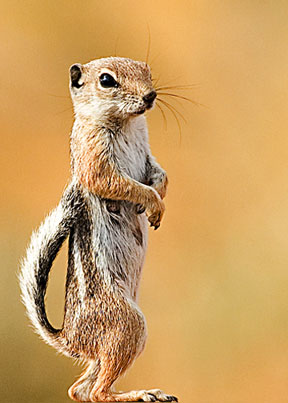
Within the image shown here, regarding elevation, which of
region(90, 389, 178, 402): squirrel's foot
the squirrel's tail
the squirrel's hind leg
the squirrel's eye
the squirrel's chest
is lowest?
region(90, 389, 178, 402): squirrel's foot

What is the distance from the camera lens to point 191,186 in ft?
7.06

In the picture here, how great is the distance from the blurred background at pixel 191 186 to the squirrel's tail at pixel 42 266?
379 millimetres

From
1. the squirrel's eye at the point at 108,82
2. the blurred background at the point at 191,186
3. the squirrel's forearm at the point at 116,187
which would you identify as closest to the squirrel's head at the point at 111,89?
the squirrel's eye at the point at 108,82

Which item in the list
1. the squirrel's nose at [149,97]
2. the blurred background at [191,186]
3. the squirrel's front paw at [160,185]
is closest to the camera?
the squirrel's nose at [149,97]

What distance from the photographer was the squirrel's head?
1.54 metres

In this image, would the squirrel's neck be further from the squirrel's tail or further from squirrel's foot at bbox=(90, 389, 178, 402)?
squirrel's foot at bbox=(90, 389, 178, 402)

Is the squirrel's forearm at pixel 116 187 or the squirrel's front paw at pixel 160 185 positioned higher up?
the squirrel's front paw at pixel 160 185

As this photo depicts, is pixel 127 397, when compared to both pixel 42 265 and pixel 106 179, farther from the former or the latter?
pixel 106 179

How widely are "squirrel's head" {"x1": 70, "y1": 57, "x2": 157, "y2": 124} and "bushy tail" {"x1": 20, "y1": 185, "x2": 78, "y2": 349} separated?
0.72ft

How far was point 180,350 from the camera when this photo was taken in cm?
216

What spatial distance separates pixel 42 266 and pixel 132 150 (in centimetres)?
35

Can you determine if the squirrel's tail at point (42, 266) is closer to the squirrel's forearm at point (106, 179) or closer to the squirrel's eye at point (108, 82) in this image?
the squirrel's forearm at point (106, 179)

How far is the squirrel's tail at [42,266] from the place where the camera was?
1.64m

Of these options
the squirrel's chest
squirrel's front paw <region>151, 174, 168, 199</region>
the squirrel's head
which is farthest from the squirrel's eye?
squirrel's front paw <region>151, 174, 168, 199</region>
